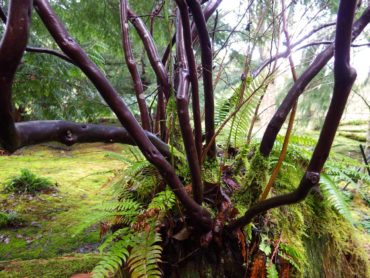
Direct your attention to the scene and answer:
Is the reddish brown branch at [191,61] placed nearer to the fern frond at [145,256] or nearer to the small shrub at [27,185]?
the fern frond at [145,256]

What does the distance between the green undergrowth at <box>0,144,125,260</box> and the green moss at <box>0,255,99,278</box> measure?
7.4 inches

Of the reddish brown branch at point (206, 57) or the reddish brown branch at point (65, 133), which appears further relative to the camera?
the reddish brown branch at point (206, 57)

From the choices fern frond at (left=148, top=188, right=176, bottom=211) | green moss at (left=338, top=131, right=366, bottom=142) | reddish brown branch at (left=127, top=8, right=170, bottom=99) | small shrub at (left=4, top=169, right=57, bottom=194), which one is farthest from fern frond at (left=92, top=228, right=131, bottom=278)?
green moss at (left=338, top=131, right=366, bottom=142)

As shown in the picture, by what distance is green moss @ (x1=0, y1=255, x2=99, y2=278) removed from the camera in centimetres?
163

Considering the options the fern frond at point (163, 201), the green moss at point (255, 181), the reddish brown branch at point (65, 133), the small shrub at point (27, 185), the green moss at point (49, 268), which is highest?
the reddish brown branch at point (65, 133)

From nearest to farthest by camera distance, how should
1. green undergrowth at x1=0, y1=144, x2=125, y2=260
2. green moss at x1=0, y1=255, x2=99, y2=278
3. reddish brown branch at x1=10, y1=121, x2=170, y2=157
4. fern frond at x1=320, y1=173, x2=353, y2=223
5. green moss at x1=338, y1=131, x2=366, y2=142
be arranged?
reddish brown branch at x1=10, y1=121, x2=170, y2=157 < fern frond at x1=320, y1=173, x2=353, y2=223 < green moss at x1=0, y1=255, x2=99, y2=278 < green undergrowth at x1=0, y1=144, x2=125, y2=260 < green moss at x1=338, y1=131, x2=366, y2=142

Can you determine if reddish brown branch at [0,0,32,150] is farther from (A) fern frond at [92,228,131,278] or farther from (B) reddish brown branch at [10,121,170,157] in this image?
(A) fern frond at [92,228,131,278]

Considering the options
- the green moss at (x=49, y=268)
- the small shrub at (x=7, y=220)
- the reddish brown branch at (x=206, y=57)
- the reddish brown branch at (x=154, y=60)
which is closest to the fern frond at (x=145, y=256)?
the reddish brown branch at (x=206, y=57)

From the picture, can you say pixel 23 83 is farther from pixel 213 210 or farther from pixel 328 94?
pixel 328 94

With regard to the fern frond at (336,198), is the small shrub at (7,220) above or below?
below

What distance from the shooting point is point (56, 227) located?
103 inches

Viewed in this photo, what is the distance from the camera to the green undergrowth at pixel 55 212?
2209mm

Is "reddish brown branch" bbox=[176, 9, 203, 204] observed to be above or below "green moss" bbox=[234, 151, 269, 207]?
above

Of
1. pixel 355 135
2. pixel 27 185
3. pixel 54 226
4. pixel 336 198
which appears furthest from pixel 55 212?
pixel 355 135
